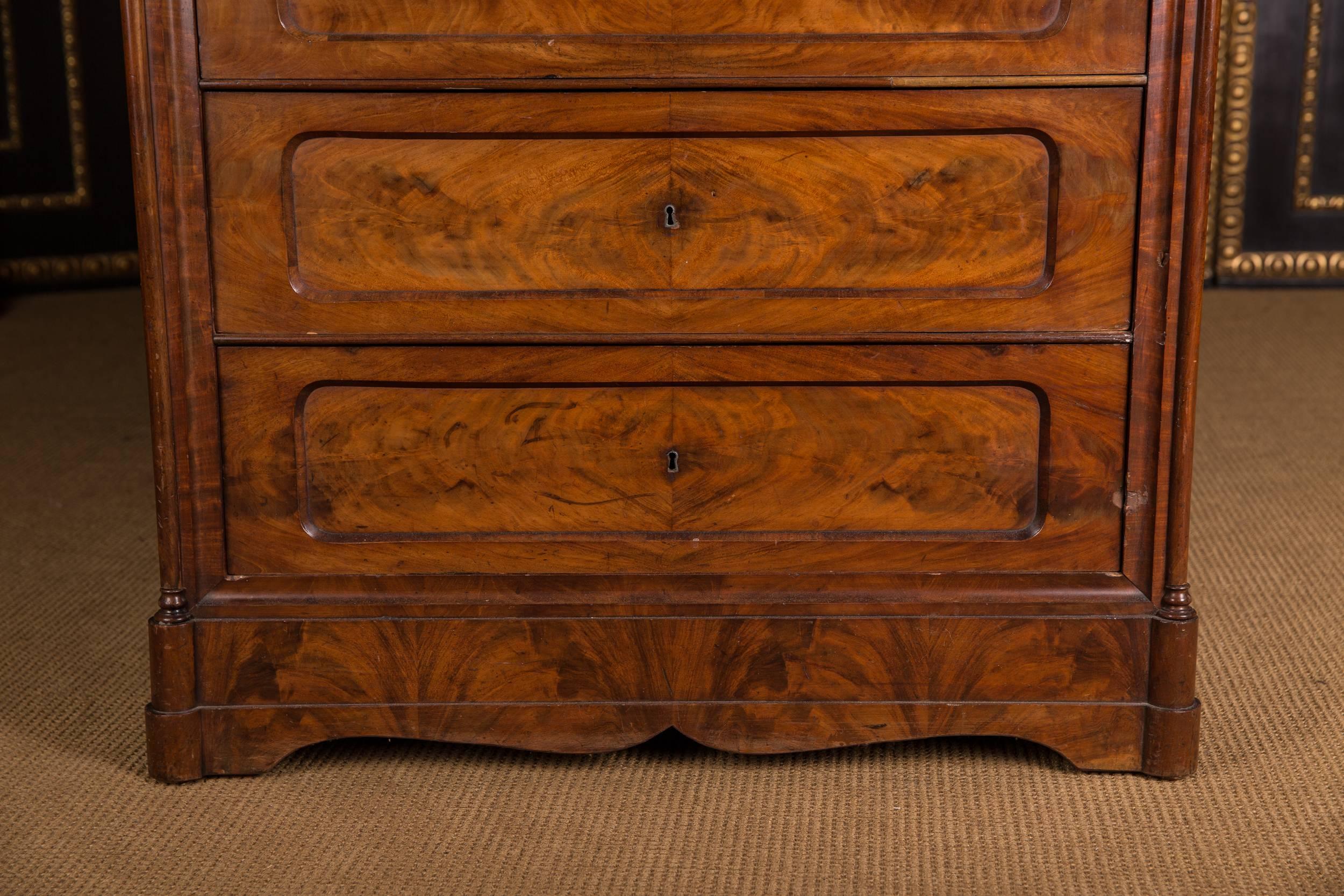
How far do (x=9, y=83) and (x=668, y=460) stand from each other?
292 cm

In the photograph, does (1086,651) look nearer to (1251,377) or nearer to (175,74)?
(175,74)

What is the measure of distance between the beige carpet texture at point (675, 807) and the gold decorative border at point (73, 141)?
202 cm

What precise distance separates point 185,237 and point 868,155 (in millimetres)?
666

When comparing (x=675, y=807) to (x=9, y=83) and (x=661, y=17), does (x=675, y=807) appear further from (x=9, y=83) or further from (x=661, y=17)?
(x=9, y=83)

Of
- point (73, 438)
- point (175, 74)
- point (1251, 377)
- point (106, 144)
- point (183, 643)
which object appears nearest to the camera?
point (175, 74)

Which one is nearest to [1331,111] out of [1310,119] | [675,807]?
[1310,119]

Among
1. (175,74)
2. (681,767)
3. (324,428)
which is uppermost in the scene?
(175,74)

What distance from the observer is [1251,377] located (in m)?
3.17

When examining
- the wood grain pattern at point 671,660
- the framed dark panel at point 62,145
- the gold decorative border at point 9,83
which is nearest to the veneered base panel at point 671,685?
the wood grain pattern at point 671,660

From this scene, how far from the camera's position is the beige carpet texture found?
4.50ft

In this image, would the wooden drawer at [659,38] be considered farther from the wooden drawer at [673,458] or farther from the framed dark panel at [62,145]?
the framed dark panel at [62,145]

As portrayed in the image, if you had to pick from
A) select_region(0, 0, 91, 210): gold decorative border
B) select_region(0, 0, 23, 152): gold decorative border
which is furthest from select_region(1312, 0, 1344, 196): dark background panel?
select_region(0, 0, 23, 152): gold decorative border

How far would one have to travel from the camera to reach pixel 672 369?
1474 mm

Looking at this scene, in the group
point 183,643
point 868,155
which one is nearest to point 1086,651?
point 868,155
